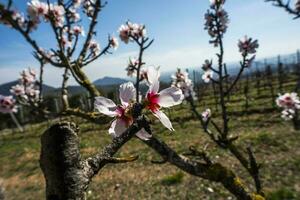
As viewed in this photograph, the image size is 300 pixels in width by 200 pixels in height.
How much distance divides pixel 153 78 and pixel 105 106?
138 mm

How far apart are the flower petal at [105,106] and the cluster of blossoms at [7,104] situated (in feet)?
15.5

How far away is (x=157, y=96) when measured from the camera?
0.90 metres

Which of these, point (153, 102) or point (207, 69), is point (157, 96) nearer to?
point (153, 102)

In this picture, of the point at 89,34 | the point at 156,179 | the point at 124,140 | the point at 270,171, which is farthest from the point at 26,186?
the point at 124,140

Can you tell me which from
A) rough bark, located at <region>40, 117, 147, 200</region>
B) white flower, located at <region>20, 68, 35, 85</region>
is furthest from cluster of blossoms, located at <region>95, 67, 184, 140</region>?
white flower, located at <region>20, 68, 35, 85</region>

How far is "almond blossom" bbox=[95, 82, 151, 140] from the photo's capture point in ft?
2.84

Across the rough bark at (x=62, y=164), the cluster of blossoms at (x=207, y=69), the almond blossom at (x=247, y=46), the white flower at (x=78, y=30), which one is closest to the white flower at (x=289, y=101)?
the cluster of blossoms at (x=207, y=69)

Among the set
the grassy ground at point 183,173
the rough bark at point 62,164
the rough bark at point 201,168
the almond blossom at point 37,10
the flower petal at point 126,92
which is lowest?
the grassy ground at point 183,173

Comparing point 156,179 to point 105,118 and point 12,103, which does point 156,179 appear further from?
point 105,118

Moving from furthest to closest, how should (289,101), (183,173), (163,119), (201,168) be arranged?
(183,173), (289,101), (201,168), (163,119)

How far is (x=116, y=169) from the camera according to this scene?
10938 millimetres

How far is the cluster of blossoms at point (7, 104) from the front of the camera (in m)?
5.24

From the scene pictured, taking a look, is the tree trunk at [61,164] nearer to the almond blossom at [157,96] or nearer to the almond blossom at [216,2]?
the almond blossom at [157,96]

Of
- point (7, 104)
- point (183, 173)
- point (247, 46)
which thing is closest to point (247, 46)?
point (247, 46)
